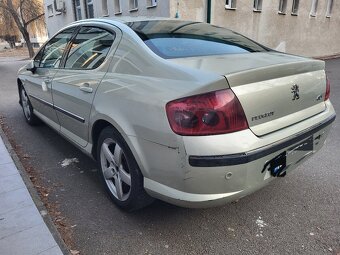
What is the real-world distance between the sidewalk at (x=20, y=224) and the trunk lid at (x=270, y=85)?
5.20 ft

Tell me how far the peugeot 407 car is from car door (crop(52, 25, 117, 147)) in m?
0.01

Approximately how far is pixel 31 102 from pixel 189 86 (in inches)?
135

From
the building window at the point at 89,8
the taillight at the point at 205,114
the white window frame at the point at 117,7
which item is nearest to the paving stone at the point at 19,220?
the taillight at the point at 205,114

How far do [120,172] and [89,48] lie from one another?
4.23 feet

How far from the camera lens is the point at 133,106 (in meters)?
2.18

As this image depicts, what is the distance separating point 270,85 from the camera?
2.09 m

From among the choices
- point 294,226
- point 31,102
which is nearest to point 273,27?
point 31,102

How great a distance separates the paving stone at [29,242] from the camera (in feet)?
7.02

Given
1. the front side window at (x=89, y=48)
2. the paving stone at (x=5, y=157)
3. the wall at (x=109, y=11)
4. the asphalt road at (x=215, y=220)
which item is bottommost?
the asphalt road at (x=215, y=220)

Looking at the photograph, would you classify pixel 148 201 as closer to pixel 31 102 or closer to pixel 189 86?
pixel 189 86

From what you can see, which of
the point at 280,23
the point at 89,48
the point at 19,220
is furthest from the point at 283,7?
the point at 19,220

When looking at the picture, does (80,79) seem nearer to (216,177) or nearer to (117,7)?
(216,177)

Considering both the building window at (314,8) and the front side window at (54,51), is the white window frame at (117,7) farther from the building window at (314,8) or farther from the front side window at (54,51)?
the front side window at (54,51)

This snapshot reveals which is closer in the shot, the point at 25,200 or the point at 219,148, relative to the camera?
the point at 219,148
